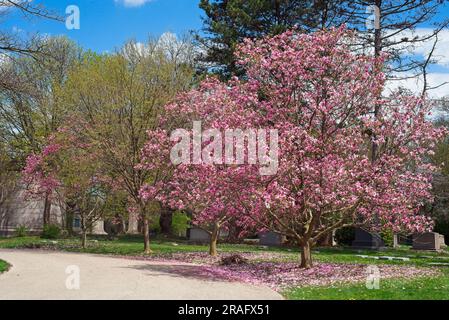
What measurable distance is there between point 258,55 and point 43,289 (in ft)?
29.5

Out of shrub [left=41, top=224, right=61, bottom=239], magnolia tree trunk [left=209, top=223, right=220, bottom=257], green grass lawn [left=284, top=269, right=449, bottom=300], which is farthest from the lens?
shrub [left=41, top=224, right=61, bottom=239]

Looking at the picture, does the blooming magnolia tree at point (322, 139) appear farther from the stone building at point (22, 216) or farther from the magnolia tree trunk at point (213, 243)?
the stone building at point (22, 216)

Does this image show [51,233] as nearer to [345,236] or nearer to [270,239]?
[270,239]

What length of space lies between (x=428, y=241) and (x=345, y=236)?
483 cm

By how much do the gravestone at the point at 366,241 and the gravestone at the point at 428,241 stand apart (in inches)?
100

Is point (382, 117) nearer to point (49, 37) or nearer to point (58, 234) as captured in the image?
point (58, 234)

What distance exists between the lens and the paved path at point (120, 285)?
10.2 metres

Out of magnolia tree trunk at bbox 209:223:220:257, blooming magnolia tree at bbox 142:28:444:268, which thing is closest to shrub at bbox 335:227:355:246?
magnolia tree trunk at bbox 209:223:220:257

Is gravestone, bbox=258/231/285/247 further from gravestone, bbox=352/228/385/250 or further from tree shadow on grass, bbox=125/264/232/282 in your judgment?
tree shadow on grass, bbox=125/264/232/282

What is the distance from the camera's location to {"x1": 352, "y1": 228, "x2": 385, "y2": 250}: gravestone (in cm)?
2839

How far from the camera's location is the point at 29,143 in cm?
3606

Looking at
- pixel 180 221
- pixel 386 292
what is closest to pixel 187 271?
pixel 386 292

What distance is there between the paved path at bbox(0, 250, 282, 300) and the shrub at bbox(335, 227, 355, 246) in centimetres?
1812
